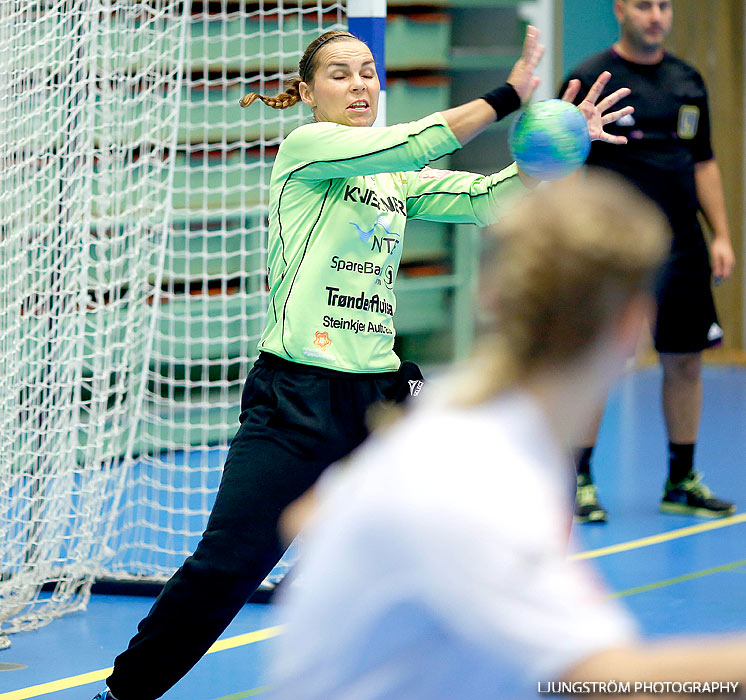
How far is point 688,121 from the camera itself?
487cm

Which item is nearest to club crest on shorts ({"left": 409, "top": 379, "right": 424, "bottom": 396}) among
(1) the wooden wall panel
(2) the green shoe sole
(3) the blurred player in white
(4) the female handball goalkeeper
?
(4) the female handball goalkeeper

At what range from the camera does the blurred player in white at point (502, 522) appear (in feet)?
3.96

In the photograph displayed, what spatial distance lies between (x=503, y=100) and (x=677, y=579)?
2.11 meters

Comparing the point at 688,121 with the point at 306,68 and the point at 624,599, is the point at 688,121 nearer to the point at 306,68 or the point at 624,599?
the point at 624,599

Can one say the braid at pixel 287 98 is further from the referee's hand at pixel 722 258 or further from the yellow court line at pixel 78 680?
the referee's hand at pixel 722 258

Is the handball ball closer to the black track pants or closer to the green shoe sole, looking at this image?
the black track pants

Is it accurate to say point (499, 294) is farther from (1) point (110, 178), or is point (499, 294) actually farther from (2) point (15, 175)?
(1) point (110, 178)

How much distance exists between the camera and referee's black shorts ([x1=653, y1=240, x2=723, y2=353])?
489cm

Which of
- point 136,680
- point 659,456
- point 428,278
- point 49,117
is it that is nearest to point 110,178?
point 49,117

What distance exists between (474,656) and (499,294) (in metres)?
0.37

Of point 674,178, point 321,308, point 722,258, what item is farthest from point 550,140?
point 722,258

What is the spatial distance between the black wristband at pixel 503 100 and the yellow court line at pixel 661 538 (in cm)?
209

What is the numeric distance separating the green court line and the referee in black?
685 millimetres

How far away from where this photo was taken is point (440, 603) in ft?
4.00
